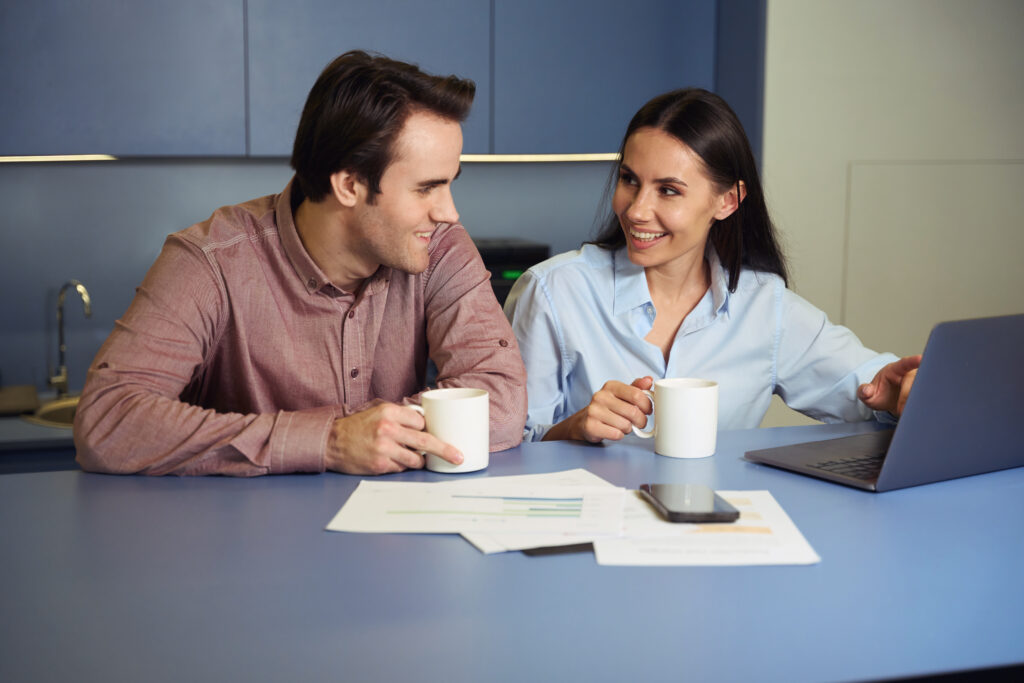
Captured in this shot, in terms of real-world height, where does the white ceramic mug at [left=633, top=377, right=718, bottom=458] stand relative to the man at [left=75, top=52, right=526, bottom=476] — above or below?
below

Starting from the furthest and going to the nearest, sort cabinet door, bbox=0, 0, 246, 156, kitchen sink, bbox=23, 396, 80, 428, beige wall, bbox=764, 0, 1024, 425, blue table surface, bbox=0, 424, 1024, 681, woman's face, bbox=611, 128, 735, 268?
beige wall, bbox=764, 0, 1024, 425
kitchen sink, bbox=23, 396, 80, 428
cabinet door, bbox=0, 0, 246, 156
woman's face, bbox=611, 128, 735, 268
blue table surface, bbox=0, 424, 1024, 681

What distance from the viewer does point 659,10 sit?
3.18 metres

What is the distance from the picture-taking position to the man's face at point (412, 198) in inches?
→ 60.1

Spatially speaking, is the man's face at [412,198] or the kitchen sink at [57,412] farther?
the kitchen sink at [57,412]

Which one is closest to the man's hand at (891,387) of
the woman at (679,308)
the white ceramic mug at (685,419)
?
the woman at (679,308)

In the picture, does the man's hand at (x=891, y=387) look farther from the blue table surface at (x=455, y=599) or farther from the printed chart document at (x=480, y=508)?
the printed chart document at (x=480, y=508)

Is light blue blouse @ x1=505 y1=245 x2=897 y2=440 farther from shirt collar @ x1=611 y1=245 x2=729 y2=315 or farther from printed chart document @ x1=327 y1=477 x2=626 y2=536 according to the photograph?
printed chart document @ x1=327 y1=477 x2=626 y2=536

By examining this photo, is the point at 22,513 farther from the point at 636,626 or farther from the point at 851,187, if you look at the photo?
the point at 851,187

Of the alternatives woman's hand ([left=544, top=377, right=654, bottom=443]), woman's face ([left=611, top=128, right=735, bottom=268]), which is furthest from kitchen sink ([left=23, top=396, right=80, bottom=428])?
woman's hand ([left=544, top=377, right=654, bottom=443])

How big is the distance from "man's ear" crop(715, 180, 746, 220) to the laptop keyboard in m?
0.72

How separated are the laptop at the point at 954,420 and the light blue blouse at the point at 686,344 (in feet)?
1.74

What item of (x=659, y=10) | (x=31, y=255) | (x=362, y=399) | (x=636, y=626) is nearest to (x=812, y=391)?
(x=362, y=399)

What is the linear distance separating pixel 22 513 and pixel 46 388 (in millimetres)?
2200

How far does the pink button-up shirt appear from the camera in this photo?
125cm
